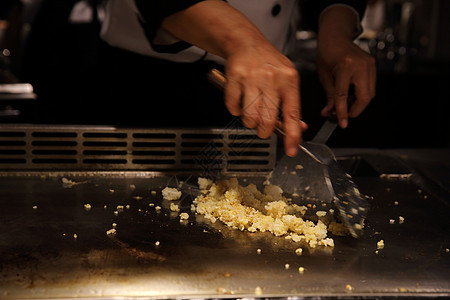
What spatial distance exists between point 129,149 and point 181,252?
22.2 inches

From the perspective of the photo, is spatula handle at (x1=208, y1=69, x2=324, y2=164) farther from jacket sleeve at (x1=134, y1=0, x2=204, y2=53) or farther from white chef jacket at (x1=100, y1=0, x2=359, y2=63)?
white chef jacket at (x1=100, y1=0, x2=359, y2=63)

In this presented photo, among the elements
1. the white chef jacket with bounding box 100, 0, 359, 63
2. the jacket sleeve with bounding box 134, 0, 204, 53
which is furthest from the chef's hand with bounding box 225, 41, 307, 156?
the white chef jacket with bounding box 100, 0, 359, 63

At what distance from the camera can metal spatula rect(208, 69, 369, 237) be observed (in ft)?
3.97

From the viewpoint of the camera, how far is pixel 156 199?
136cm

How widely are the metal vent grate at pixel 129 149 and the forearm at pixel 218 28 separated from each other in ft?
1.07

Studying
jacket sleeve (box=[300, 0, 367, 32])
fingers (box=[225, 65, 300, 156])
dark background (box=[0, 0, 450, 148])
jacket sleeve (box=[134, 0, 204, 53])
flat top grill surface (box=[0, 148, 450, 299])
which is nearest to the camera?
flat top grill surface (box=[0, 148, 450, 299])

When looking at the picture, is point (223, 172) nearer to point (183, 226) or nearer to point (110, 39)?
point (183, 226)

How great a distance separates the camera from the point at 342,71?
1.53 m

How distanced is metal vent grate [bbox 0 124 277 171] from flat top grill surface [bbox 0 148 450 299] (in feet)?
0.39

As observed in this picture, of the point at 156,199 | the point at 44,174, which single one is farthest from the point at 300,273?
the point at 44,174

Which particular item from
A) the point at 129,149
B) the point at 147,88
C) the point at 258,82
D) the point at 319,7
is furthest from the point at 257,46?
the point at 147,88

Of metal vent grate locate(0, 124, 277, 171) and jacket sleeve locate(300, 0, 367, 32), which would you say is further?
jacket sleeve locate(300, 0, 367, 32)

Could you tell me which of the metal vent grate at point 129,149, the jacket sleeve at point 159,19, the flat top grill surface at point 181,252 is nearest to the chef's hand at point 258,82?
the jacket sleeve at point 159,19

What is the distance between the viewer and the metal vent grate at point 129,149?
1.51 m
